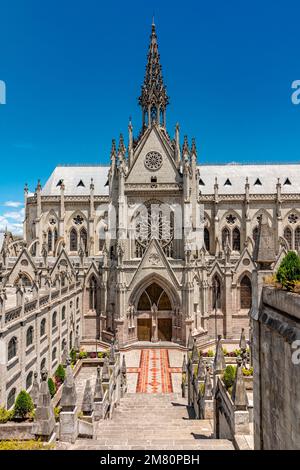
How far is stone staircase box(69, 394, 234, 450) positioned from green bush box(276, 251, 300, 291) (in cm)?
617

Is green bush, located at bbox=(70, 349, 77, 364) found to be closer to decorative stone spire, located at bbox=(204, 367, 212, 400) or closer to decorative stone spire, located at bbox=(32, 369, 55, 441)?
decorative stone spire, located at bbox=(204, 367, 212, 400)

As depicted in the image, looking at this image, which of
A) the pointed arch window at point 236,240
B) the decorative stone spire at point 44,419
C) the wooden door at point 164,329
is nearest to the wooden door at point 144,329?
the wooden door at point 164,329

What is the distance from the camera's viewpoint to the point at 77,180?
58.1 m

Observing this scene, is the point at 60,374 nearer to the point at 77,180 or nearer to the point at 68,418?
the point at 68,418

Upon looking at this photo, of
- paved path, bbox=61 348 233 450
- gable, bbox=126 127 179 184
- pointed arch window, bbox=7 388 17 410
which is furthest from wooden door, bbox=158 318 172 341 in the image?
pointed arch window, bbox=7 388 17 410

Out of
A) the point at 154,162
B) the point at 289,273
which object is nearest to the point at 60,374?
the point at 289,273

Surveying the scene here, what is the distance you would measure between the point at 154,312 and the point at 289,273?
32768 millimetres

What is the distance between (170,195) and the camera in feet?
145

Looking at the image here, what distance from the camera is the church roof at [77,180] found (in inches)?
2214

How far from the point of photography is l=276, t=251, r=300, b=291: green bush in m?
10.1

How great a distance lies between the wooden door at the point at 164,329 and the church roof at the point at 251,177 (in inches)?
887

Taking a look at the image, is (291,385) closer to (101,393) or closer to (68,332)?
(101,393)

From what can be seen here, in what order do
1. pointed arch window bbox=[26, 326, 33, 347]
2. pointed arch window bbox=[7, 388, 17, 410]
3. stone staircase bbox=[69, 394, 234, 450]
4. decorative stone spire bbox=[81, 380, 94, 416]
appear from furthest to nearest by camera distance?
1. pointed arch window bbox=[26, 326, 33, 347]
2. pointed arch window bbox=[7, 388, 17, 410]
3. decorative stone spire bbox=[81, 380, 94, 416]
4. stone staircase bbox=[69, 394, 234, 450]

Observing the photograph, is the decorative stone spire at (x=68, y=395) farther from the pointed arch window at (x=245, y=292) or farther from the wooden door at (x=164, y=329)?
the pointed arch window at (x=245, y=292)
